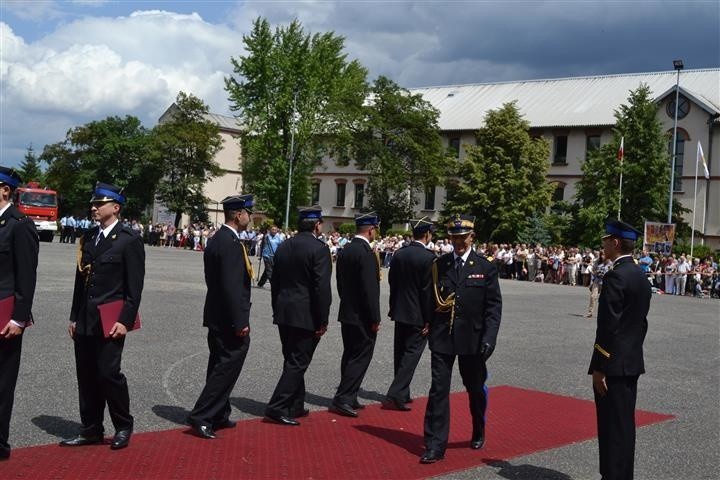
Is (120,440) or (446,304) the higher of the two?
(446,304)

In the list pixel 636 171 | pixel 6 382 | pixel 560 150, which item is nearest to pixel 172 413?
pixel 6 382

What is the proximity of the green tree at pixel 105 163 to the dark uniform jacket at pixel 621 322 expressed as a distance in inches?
3034

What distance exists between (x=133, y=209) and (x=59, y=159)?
12478mm

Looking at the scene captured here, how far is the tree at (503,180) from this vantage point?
61375 millimetres

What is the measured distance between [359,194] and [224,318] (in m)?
76.2

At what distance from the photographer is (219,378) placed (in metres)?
7.46

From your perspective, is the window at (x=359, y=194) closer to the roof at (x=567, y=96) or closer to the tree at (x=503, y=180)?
the roof at (x=567, y=96)

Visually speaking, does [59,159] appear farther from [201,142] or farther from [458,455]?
[458,455]

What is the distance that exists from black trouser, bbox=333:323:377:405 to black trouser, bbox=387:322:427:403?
1.43ft

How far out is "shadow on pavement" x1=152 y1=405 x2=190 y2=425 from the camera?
313 inches

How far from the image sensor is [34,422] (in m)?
7.47

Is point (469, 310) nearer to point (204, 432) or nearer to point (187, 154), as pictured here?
point (204, 432)

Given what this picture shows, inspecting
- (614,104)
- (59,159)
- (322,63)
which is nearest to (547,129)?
(614,104)

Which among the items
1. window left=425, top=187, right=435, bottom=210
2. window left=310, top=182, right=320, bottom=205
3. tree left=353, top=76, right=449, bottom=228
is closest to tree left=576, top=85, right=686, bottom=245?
tree left=353, top=76, right=449, bottom=228
